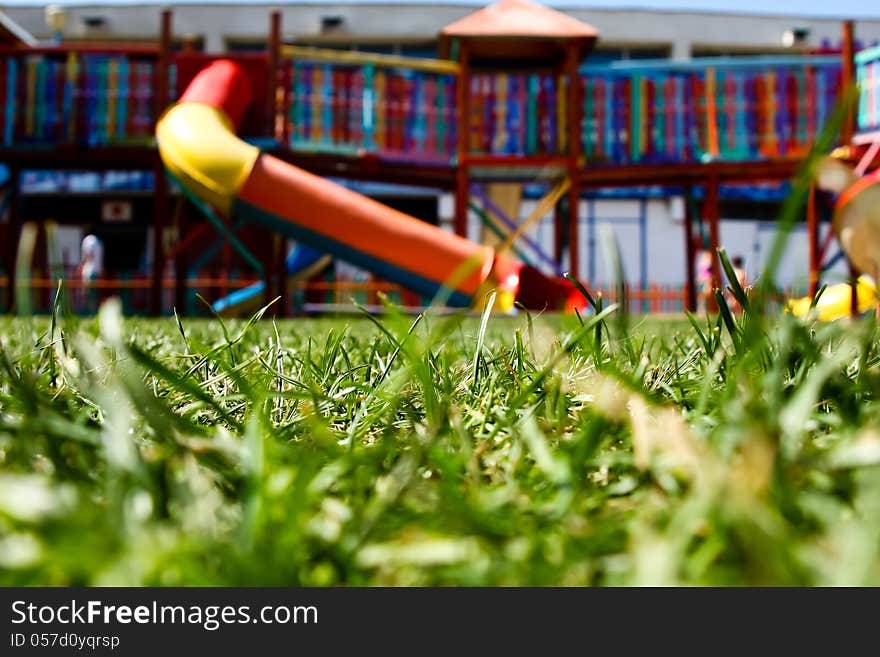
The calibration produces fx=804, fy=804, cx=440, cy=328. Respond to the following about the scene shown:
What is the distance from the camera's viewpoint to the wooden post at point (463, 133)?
792 centimetres

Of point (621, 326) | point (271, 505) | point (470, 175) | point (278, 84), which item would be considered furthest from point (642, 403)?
point (470, 175)

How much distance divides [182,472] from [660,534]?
268 millimetres

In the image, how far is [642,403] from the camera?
1.98 feet

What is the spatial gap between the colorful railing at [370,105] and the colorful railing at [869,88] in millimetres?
3886

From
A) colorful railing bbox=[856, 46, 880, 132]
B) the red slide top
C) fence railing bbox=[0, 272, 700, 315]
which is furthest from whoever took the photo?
fence railing bbox=[0, 272, 700, 315]

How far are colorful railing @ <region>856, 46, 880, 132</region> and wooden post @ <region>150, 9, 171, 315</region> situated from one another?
257 inches

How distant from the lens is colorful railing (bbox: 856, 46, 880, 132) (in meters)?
7.45

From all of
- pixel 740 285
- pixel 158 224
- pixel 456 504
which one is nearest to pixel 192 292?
pixel 158 224

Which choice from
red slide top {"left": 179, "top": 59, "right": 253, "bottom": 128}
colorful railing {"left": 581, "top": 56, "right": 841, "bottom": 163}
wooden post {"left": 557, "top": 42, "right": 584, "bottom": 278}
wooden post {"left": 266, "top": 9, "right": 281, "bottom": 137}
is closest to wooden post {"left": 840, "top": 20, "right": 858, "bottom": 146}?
colorful railing {"left": 581, "top": 56, "right": 841, "bottom": 163}

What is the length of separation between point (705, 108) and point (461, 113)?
8.07 feet

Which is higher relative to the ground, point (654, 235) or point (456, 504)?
point (456, 504)

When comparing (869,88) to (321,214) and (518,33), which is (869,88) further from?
(321,214)

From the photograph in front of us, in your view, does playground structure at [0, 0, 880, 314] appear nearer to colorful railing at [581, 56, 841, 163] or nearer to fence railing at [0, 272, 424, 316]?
colorful railing at [581, 56, 841, 163]

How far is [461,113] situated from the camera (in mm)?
7930
